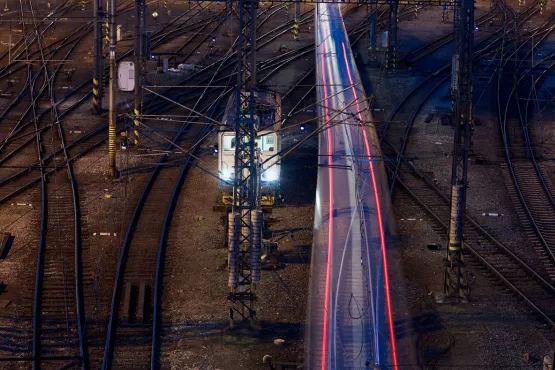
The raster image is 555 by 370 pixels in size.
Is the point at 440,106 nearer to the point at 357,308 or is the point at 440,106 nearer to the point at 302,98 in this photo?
the point at 302,98

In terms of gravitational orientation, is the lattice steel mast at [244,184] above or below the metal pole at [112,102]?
below

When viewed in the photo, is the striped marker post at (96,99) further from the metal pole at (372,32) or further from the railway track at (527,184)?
the railway track at (527,184)

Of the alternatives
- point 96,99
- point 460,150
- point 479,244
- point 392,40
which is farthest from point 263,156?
point 392,40

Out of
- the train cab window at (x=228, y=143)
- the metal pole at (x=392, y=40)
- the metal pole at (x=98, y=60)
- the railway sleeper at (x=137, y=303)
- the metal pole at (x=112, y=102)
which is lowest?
the railway sleeper at (x=137, y=303)

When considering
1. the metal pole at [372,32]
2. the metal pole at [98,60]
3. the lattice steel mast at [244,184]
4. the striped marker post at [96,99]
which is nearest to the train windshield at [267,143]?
the metal pole at [98,60]

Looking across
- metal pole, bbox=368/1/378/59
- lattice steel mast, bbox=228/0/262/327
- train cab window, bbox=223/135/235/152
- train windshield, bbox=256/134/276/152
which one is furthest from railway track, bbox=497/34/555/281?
train cab window, bbox=223/135/235/152

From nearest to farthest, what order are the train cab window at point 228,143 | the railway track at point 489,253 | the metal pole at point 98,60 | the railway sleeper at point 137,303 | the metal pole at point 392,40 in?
1. the railway sleeper at point 137,303
2. the railway track at point 489,253
3. the train cab window at point 228,143
4. the metal pole at point 98,60
5. the metal pole at point 392,40
